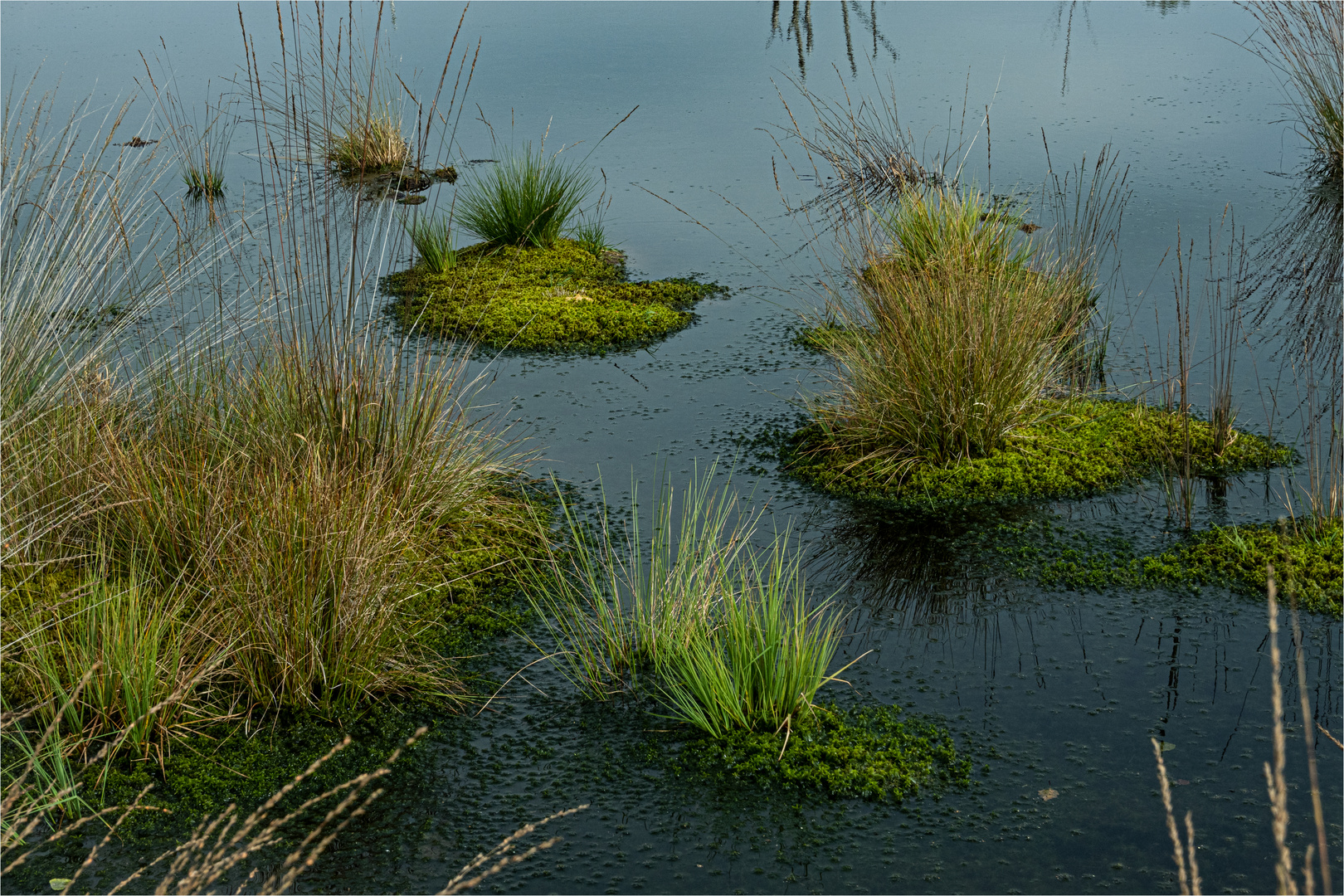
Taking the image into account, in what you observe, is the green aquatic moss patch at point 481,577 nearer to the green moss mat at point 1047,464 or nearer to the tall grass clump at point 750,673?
the tall grass clump at point 750,673

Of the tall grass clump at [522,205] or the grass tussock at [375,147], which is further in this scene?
the grass tussock at [375,147]

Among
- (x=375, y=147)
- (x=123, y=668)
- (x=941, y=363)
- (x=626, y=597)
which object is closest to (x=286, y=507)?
(x=123, y=668)

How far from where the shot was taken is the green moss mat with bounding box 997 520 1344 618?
10.5 ft

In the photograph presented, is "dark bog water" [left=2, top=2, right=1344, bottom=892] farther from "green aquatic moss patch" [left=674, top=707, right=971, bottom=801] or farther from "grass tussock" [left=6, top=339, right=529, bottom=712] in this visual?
"grass tussock" [left=6, top=339, right=529, bottom=712]

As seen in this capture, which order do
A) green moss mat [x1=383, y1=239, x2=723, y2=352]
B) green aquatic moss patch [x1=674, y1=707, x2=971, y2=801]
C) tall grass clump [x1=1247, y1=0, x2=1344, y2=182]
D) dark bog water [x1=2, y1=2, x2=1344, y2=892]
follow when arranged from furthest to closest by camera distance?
tall grass clump [x1=1247, y1=0, x2=1344, y2=182] < green moss mat [x1=383, y1=239, x2=723, y2=352] < green aquatic moss patch [x1=674, y1=707, x2=971, y2=801] < dark bog water [x1=2, y1=2, x2=1344, y2=892]

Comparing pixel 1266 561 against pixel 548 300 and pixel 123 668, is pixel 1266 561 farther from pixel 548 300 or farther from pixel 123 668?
pixel 548 300

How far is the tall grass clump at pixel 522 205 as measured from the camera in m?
6.46

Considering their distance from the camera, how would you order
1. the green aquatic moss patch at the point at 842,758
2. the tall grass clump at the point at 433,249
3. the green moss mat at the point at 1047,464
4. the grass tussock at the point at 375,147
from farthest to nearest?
the grass tussock at the point at 375,147, the tall grass clump at the point at 433,249, the green moss mat at the point at 1047,464, the green aquatic moss patch at the point at 842,758

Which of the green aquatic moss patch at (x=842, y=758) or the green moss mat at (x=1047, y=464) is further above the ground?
the green moss mat at (x=1047, y=464)

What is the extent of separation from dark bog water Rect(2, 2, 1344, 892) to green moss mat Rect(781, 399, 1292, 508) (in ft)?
0.35

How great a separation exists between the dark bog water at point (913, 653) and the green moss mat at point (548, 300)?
20 cm

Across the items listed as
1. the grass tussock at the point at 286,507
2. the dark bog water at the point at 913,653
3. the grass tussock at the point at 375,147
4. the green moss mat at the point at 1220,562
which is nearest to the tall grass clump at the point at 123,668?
the grass tussock at the point at 286,507

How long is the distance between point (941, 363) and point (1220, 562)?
1.10 meters

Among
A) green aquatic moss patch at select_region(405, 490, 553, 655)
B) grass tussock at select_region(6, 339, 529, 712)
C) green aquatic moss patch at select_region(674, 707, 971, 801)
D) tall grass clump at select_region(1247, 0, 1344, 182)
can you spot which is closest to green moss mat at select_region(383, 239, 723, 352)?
green aquatic moss patch at select_region(405, 490, 553, 655)
